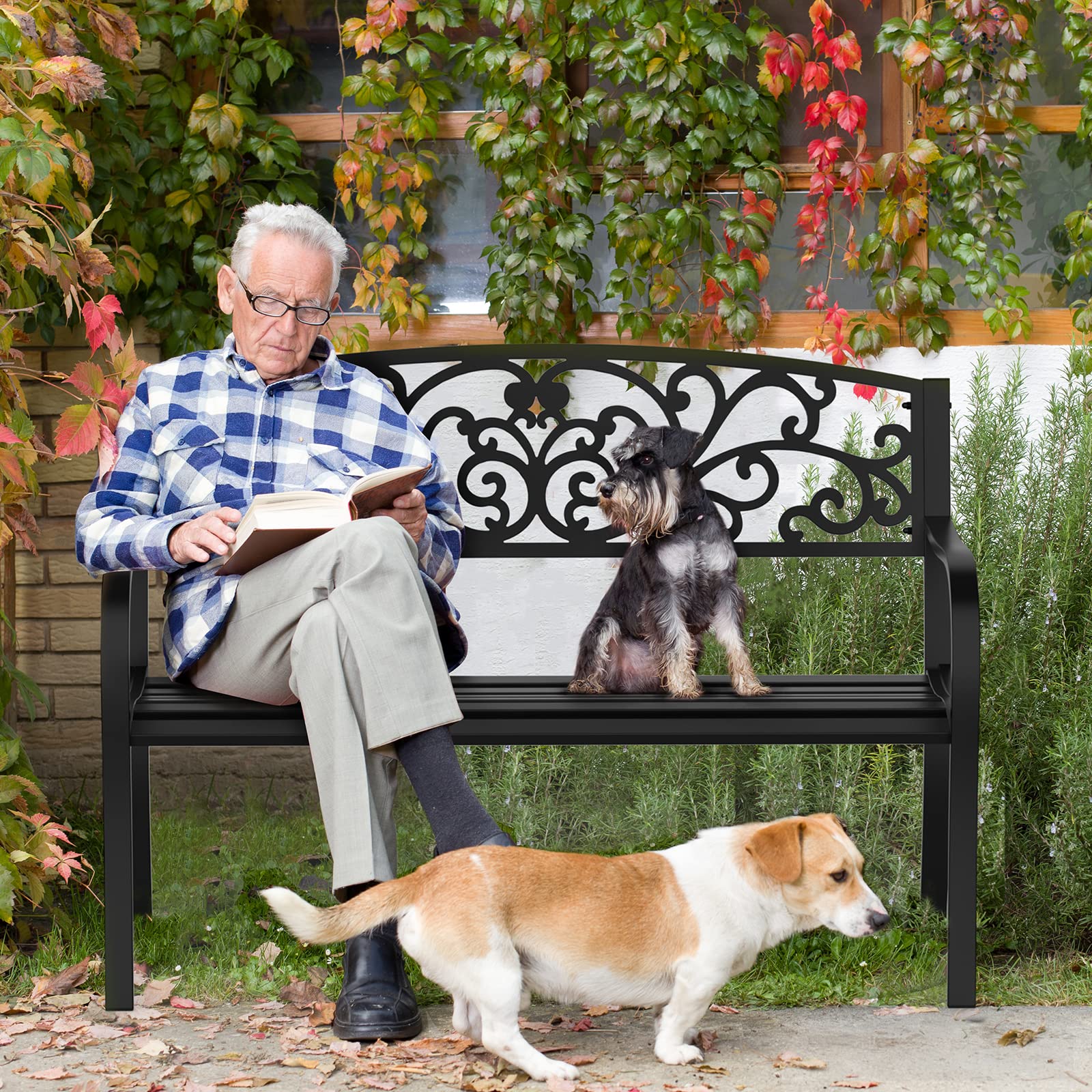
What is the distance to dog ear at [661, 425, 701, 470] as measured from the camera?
2.82m

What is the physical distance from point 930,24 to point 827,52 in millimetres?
364

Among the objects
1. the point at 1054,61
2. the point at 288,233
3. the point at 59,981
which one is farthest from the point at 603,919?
the point at 1054,61

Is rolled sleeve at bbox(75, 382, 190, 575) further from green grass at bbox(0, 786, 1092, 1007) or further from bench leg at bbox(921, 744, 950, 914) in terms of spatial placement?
bench leg at bbox(921, 744, 950, 914)

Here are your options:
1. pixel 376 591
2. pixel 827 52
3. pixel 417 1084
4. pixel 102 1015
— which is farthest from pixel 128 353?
pixel 827 52

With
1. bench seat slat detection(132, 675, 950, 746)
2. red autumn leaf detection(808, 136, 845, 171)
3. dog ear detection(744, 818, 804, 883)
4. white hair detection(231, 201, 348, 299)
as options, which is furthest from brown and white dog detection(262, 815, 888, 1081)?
red autumn leaf detection(808, 136, 845, 171)

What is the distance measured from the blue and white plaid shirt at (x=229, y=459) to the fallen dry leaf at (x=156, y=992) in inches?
26.8

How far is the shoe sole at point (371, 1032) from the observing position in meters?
2.41

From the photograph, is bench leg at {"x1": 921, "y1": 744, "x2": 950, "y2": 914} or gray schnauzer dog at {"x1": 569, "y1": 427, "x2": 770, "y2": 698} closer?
gray schnauzer dog at {"x1": 569, "y1": 427, "x2": 770, "y2": 698}

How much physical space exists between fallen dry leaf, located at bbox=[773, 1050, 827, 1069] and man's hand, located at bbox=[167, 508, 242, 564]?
4.76 ft

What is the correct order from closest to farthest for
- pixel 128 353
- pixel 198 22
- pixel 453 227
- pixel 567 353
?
pixel 128 353 → pixel 567 353 → pixel 198 22 → pixel 453 227

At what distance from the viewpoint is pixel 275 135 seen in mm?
4219

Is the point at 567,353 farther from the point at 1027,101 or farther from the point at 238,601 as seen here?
the point at 1027,101

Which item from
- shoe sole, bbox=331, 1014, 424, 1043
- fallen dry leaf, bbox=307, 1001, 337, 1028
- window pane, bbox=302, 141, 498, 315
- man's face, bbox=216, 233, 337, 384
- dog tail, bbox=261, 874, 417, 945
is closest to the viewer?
dog tail, bbox=261, 874, 417, 945

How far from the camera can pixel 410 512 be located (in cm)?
277
